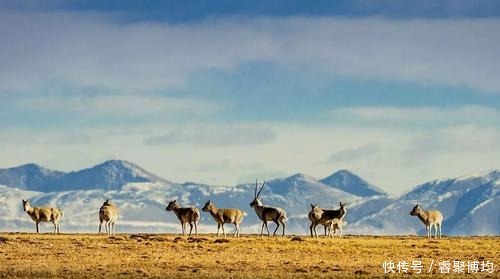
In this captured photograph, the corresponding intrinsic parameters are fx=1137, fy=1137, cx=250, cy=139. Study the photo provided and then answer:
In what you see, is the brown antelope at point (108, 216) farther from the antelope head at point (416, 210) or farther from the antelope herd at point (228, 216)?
the antelope head at point (416, 210)

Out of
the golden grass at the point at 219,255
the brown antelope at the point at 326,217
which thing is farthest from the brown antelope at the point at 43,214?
the brown antelope at the point at 326,217

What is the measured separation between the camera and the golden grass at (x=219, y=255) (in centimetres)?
5756

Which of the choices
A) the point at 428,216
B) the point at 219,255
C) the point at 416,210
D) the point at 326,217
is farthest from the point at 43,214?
the point at 428,216

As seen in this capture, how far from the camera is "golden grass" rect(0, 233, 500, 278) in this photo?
57562 millimetres

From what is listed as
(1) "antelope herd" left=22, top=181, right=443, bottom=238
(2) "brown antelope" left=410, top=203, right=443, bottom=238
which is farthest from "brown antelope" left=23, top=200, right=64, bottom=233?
(2) "brown antelope" left=410, top=203, right=443, bottom=238

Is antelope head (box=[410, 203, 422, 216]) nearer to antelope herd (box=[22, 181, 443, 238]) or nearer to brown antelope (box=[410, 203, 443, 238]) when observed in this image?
brown antelope (box=[410, 203, 443, 238])

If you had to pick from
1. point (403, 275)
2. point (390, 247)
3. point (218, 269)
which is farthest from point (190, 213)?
point (403, 275)

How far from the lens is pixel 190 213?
8112 cm

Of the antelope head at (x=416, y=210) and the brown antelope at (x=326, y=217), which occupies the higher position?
the antelope head at (x=416, y=210)

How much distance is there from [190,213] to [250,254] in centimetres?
1507

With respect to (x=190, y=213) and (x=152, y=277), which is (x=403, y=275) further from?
(x=190, y=213)

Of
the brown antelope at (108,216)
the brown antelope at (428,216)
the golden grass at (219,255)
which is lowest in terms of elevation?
the golden grass at (219,255)

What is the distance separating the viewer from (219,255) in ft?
217

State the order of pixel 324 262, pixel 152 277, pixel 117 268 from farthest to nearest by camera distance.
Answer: pixel 324 262 < pixel 117 268 < pixel 152 277
